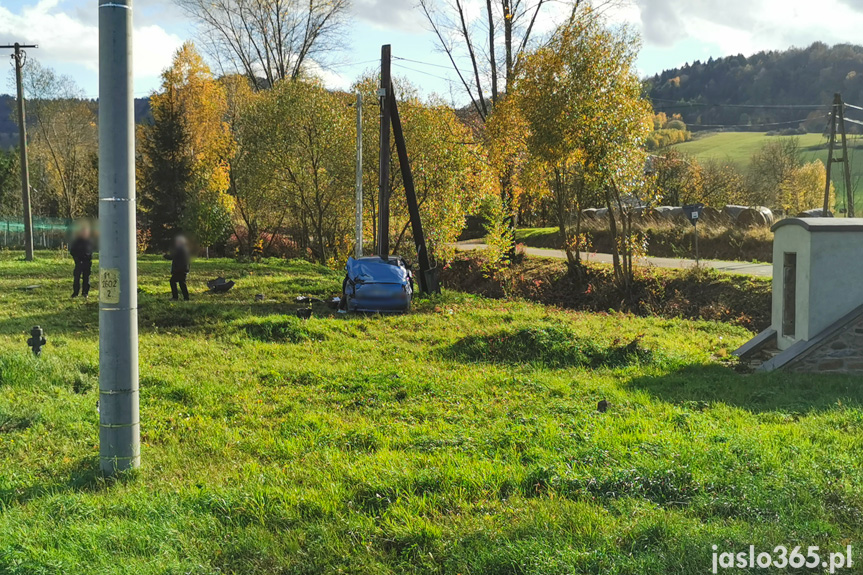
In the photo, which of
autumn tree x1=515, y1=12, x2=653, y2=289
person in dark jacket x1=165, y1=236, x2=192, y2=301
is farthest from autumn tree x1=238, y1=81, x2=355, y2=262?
person in dark jacket x1=165, y1=236, x2=192, y2=301

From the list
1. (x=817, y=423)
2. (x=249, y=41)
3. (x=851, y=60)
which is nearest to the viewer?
(x=817, y=423)

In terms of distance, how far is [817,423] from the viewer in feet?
21.0

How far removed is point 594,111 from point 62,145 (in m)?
48.2

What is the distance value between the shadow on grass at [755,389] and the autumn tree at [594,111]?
407 inches

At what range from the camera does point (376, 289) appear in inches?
606

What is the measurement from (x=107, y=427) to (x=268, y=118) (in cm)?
2188

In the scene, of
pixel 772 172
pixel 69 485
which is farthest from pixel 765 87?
pixel 69 485

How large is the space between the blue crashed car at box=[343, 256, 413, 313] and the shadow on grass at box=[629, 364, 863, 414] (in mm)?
7339

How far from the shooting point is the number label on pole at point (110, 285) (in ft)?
15.8

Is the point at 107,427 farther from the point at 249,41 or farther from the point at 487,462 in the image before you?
the point at 249,41

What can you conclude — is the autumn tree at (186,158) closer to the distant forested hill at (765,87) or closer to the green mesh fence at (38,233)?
the green mesh fence at (38,233)

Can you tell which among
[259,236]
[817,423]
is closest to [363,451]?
[817,423]

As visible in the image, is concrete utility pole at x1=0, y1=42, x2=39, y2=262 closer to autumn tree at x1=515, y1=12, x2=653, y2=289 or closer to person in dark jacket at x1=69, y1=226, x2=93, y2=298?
person in dark jacket at x1=69, y1=226, x2=93, y2=298

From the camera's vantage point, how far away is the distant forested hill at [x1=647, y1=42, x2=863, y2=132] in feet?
319
